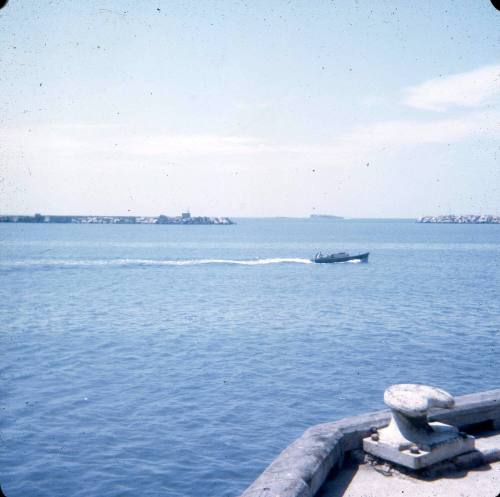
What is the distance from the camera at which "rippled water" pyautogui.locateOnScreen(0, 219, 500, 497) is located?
15.1 m

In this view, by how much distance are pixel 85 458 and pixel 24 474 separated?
1656mm

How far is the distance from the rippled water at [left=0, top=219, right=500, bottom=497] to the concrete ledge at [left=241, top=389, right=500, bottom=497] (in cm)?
826

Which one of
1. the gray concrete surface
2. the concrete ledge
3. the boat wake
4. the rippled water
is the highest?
the concrete ledge

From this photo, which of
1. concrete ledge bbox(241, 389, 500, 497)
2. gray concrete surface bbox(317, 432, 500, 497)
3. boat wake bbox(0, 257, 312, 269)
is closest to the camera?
concrete ledge bbox(241, 389, 500, 497)

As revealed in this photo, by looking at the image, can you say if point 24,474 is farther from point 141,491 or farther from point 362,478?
point 362,478

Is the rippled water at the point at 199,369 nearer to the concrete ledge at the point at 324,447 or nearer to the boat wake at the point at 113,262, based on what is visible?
the concrete ledge at the point at 324,447

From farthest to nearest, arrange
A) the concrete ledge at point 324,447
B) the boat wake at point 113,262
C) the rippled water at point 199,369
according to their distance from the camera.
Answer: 1. the boat wake at point 113,262
2. the rippled water at point 199,369
3. the concrete ledge at point 324,447

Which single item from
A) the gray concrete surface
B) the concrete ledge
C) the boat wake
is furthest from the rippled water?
the boat wake

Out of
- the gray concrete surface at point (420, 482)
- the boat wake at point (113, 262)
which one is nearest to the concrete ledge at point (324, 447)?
the gray concrete surface at point (420, 482)

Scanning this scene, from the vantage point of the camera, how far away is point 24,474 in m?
14.5

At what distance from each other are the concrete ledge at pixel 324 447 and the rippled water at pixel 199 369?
27.1ft

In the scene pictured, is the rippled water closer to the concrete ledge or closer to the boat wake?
the concrete ledge

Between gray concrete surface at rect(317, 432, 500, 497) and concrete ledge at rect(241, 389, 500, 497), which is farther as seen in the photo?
gray concrete surface at rect(317, 432, 500, 497)

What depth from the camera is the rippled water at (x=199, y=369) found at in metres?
15.1
